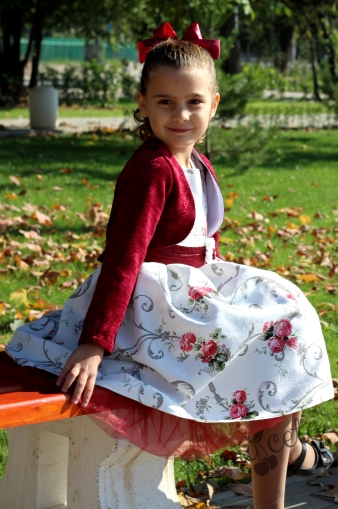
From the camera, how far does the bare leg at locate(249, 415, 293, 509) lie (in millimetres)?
2447

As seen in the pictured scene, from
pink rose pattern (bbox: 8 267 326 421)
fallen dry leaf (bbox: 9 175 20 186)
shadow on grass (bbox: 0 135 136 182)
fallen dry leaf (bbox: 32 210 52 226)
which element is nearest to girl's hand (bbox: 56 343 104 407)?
pink rose pattern (bbox: 8 267 326 421)

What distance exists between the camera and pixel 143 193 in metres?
2.44

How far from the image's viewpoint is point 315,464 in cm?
285

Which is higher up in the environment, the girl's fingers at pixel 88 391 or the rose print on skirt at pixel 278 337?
the rose print on skirt at pixel 278 337

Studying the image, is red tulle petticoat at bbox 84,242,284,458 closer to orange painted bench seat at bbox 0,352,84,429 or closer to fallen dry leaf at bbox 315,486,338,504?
orange painted bench seat at bbox 0,352,84,429

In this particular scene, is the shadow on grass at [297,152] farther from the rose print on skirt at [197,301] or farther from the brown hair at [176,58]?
the rose print on skirt at [197,301]

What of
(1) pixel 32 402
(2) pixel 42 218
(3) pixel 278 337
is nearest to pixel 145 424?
(1) pixel 32 402

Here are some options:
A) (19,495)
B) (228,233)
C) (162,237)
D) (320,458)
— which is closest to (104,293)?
(162,237)

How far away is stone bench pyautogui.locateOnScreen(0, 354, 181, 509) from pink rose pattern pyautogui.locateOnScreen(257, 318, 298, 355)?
0.54 metres

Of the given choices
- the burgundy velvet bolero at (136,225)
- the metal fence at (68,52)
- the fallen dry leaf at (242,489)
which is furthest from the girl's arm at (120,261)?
the metal fence at (68,52)

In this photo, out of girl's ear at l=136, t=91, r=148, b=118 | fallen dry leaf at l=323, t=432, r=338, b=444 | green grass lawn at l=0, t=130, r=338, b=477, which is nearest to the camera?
girl's ear at l=136, t=91, r=148, b=118

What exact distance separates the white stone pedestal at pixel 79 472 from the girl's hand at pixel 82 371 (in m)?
0.23

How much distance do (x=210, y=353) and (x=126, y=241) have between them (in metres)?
0.42

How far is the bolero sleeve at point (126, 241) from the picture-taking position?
7.58 ft
